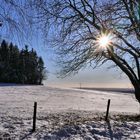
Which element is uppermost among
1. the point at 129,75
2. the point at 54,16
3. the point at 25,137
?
the point at 54,16

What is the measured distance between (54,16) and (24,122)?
6.98m

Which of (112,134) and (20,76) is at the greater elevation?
(20,76)

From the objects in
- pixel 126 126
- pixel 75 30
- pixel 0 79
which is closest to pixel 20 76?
pixel 0 79

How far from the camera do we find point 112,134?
545 inches

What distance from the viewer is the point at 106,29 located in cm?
1819

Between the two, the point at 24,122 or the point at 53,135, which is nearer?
the point at 53,135

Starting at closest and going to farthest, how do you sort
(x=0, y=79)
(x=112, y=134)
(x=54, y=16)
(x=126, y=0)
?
(x=112, y=134), (x=126, y=0), (x=54, y=16), (x=0, y=79)

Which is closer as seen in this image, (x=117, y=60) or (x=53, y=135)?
(x=53, y=135)

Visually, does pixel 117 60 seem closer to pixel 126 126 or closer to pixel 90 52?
pixel 90 52

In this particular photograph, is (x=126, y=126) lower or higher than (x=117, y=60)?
lower

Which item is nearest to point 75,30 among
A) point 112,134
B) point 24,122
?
point 24,122

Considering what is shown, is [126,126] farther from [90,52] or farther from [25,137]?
[90,52]

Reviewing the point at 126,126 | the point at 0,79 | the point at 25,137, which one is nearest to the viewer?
the point at 25,137

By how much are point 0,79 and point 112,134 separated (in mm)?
72426
